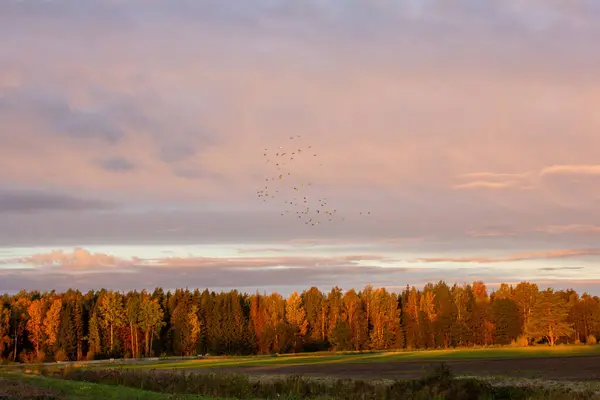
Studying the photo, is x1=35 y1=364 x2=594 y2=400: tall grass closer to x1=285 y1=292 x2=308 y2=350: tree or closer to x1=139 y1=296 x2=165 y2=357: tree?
x1=139 y1=296 x2=165 y2=357: tree

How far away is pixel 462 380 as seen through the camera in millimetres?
39906

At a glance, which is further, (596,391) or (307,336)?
(307,336)

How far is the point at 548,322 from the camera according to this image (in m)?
134

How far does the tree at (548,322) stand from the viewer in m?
134

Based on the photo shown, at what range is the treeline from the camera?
130 metres

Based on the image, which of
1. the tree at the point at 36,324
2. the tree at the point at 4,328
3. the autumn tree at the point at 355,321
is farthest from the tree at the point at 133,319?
the autumn tree at the point at 355,321

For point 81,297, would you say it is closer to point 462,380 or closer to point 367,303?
point 367,303

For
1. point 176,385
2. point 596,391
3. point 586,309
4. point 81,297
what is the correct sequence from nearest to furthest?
point 596,391 < point 176,385 < point 81,297 < point 586,309

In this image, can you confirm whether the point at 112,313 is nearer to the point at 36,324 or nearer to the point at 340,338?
the point at 36,324

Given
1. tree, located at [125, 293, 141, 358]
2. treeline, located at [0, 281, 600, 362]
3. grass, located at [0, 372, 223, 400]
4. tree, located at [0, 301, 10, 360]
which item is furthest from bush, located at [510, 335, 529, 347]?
grass, located at [0, 372, 223, 400]

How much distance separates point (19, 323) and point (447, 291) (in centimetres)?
9043

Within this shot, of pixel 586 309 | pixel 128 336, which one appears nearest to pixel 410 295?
pixel 586 309

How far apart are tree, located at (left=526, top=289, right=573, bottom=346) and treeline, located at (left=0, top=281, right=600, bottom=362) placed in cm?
20

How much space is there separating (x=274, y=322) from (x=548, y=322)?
2176 inches
